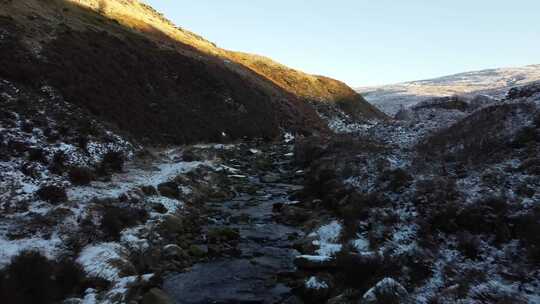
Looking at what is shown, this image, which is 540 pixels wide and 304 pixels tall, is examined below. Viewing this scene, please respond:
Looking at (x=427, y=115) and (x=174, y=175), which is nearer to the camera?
(x=174, y=175)

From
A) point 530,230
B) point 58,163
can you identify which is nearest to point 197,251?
point 58,163

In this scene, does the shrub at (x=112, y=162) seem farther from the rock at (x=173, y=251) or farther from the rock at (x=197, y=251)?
the rock at (x=197, y=251)

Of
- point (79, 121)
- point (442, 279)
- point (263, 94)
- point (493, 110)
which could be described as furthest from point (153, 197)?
point (263, 94)

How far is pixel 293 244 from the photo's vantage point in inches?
576

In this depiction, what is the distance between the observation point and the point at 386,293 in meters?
9.27

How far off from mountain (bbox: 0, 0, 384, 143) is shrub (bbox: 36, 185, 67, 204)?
11564mm

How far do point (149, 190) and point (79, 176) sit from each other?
9.13 ft

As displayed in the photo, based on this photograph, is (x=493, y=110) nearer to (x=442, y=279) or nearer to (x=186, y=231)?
(x=442, y=279)

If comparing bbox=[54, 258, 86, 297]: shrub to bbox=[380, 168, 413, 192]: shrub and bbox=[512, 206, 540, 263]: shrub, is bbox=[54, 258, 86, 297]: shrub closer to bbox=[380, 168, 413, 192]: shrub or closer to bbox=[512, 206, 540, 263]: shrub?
bbox=[512, 206, 540, 263]: shrub

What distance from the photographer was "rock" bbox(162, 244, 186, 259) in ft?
42.9

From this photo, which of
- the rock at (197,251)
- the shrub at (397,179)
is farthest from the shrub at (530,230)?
the rock at (197,251)

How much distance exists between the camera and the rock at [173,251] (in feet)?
42.9

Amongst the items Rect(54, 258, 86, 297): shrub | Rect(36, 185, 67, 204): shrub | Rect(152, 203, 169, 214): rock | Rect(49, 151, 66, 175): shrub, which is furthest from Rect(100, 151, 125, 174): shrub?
Rect(54, 258, 86, 297): shrub

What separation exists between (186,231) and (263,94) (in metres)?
38.7
